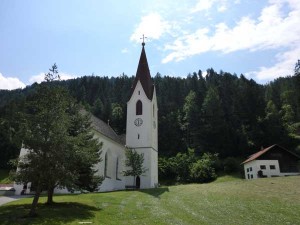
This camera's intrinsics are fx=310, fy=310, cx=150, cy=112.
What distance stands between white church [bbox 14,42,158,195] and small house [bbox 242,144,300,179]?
17.3 metres

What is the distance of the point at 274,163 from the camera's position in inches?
Result: 2068

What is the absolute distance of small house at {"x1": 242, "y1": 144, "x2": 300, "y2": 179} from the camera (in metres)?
52.2

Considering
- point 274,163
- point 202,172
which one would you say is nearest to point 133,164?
point 202,172

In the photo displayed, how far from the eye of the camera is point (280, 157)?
53.6 metres

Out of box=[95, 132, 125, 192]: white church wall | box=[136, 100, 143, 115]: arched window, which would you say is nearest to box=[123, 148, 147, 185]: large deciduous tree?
box=[95, 132, 125, 192]: white church wall

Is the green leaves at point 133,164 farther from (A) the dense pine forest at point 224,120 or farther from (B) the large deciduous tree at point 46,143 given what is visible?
(A) the dense pine forest at point 224,120

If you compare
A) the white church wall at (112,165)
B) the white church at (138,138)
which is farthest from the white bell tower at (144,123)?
the white church wall at (112,165)

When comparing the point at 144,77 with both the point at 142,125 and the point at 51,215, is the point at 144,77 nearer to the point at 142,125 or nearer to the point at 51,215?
the point at 142,125

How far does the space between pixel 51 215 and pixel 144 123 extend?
35522mm

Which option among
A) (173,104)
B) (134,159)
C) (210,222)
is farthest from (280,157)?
(173,104)

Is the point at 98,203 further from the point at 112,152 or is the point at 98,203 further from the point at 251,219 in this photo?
the point at 112,152

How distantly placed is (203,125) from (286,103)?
27414mm

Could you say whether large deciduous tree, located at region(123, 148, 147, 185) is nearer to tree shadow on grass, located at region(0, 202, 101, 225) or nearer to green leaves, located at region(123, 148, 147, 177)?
green leaves, located at region(123, 148, 147, 177)

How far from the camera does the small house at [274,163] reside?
52188mm
